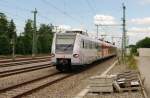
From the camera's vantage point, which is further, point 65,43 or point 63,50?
point 65,43

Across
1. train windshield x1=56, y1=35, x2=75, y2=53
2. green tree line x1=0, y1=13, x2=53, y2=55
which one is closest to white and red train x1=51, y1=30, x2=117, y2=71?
train windshield x1=56, y1=35, x2=75, y2=53

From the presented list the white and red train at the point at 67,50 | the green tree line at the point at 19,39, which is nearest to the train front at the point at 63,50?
the white and red train at the point at 67,50

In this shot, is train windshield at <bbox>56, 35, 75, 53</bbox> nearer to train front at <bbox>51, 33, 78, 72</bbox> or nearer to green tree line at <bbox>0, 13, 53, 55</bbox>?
train front at <bbox>51, 33, 78, 72</bbox>

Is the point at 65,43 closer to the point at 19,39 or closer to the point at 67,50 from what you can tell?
the point at 67,50

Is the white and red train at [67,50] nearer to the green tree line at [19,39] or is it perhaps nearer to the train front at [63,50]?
the train front at [63,50]

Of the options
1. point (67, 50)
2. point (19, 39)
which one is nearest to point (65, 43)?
point (67, 50)

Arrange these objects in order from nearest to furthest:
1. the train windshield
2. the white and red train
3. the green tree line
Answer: the white and red train, the train windshield, the green tree line

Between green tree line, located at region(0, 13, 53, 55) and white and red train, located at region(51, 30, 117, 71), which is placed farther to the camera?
green tree line, located at region(0, 13, 53, 55)

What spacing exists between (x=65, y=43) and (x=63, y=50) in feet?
1.67

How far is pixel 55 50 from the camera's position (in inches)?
1025

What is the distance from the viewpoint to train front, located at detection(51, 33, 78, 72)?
84.5ft

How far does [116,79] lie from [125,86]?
45 cm

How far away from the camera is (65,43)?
26078 millimetres

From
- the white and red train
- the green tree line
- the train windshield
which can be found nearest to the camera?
the white and red train
